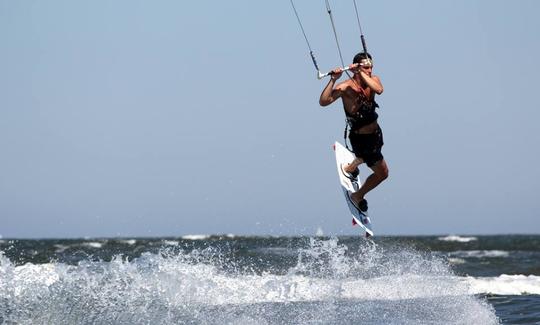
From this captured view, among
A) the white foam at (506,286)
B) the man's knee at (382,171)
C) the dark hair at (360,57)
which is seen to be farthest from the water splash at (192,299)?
the dark hair at (360,57)

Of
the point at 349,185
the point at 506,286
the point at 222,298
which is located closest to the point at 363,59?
the point at 349,185

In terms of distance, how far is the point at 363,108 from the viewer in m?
10.1

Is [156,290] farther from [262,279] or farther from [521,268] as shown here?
[521,268]

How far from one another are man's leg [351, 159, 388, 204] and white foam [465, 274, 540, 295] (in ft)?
16.9

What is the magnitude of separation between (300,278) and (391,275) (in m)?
1.64

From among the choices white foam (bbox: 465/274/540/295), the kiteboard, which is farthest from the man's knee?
white foam (bbox: 465/274/540/295)

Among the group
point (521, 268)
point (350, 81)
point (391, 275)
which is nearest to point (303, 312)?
point (350, 81)

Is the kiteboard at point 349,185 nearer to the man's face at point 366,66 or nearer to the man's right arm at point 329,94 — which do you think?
the man's right arm at point 329,94

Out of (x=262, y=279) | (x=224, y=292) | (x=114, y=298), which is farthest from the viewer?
(x=262, y=279)

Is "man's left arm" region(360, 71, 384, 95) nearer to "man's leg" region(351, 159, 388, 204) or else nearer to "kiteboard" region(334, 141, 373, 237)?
"man's leg" region(351, 159, 388, 204)

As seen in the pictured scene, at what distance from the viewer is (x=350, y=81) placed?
10.0 m

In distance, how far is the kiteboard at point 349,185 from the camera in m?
11.6

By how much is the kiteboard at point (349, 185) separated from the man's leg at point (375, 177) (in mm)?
338

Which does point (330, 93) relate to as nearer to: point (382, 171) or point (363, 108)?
point (363, 108)
